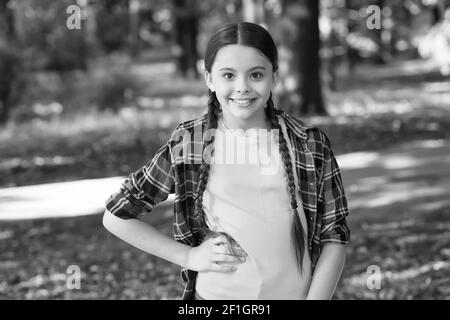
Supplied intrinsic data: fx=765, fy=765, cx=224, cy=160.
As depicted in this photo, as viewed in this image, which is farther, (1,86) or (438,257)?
(1,86)

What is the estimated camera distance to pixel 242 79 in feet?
6.66

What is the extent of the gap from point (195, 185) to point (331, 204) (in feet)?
1.24

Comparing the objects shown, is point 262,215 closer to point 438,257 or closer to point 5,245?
point 438,257

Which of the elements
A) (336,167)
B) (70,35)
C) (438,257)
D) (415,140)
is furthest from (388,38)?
(336,167)

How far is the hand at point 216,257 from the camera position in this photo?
2.00 meters

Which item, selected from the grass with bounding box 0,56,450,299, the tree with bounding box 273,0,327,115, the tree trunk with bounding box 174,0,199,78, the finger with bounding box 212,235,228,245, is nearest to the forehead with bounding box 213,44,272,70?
the finger with bounding box 212,235,228,245

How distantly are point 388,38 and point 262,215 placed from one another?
4304cm

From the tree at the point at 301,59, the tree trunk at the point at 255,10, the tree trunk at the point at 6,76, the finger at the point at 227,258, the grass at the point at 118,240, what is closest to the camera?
the finger at the point at 227,258

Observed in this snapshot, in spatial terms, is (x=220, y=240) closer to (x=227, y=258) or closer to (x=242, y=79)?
(x=227, y=258)

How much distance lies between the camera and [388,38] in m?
43.5

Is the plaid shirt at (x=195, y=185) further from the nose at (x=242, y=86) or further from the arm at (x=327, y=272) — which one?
the nose at (x=242, y=86)

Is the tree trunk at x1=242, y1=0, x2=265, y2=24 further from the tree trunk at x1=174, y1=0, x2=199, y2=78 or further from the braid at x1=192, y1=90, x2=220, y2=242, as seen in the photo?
the tree trunk at x1=174, y1=0, x2=199, y2=78

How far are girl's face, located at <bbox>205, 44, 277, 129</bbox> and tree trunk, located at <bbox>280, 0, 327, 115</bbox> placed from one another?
1467cm

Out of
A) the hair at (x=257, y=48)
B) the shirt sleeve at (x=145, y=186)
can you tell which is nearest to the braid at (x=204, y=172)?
the hair at (x=257, y=48)
